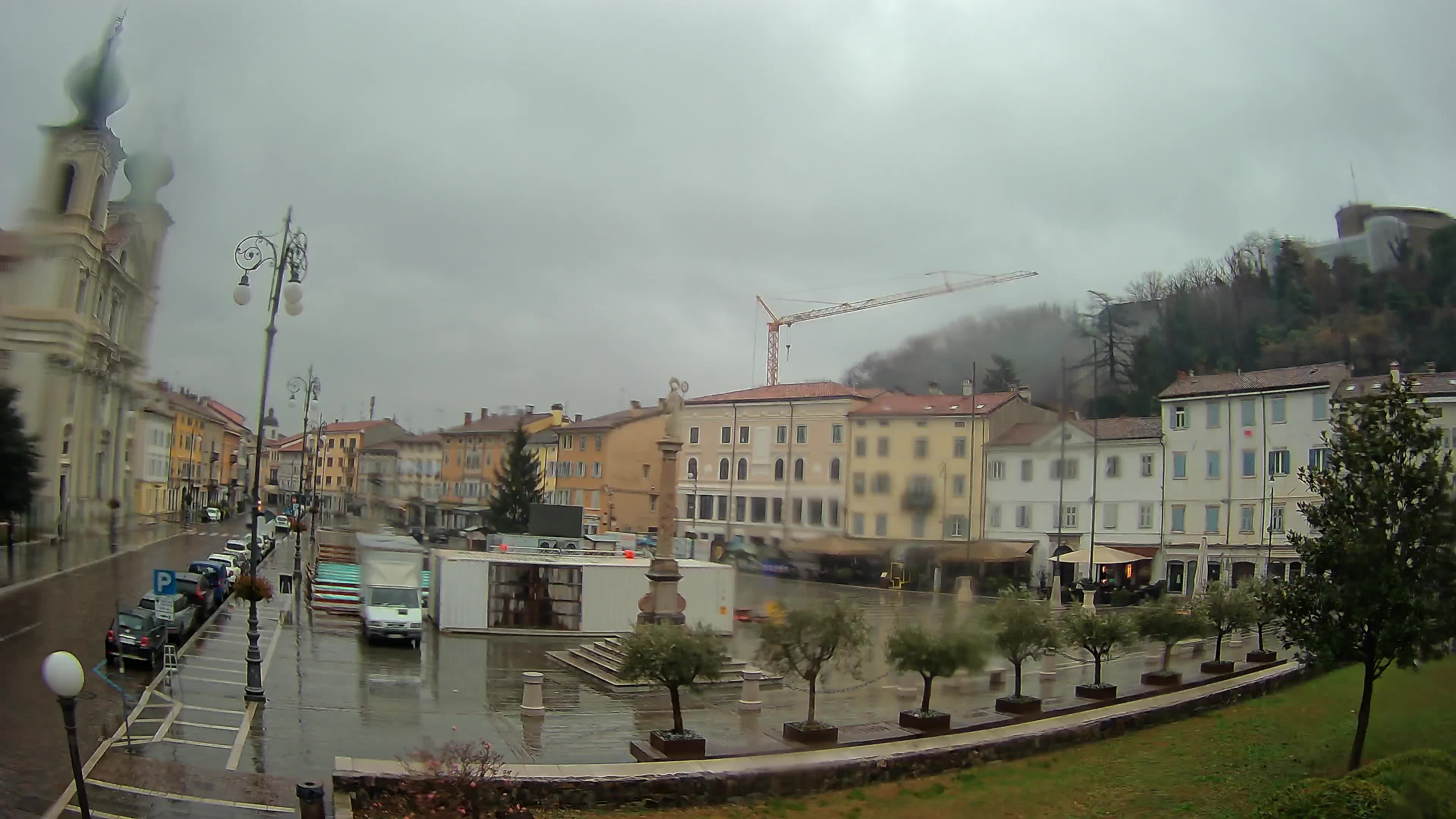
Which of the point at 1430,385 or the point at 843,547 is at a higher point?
the point at 1430,385

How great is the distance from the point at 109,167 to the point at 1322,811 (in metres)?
9.31

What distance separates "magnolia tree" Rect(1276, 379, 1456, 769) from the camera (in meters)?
11.5

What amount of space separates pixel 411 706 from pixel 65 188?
15587 millimetres

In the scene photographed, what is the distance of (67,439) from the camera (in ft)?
10.2

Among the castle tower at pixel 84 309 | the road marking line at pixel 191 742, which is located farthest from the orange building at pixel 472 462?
the castle tower at pixel 84 309

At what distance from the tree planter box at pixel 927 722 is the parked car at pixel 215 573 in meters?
20.5

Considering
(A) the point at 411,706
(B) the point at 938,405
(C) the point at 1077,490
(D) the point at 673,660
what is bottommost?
(A) the point at 411,706

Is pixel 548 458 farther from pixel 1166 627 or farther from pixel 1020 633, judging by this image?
pixel 1020 633

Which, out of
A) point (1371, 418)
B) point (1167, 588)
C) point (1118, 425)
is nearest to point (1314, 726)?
point (1371, 418)

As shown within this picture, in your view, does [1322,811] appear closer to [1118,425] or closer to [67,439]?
[67,439]

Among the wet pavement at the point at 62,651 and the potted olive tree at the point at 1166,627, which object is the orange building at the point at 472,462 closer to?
the wet pavement at the point at 62,651

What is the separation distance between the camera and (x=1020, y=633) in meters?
15.9

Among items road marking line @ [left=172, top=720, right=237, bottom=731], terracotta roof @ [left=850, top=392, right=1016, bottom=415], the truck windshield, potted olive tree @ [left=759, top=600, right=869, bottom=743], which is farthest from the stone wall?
the truck windshield

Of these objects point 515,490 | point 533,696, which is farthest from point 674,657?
point 515,490
